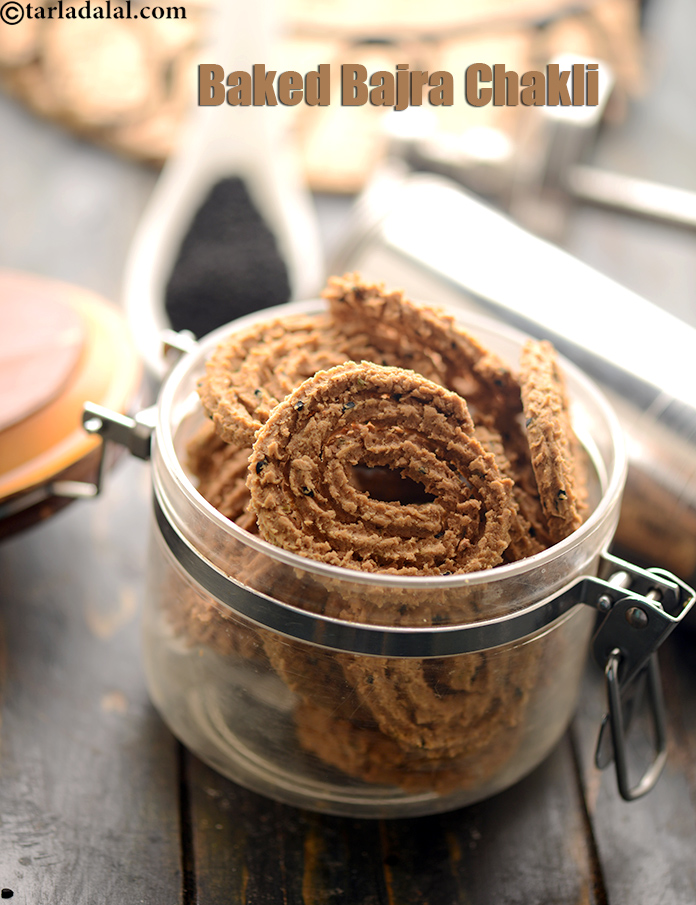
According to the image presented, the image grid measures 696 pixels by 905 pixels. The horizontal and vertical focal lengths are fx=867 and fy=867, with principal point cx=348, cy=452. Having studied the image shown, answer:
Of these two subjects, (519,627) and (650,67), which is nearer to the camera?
(519,627)

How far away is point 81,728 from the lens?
0.51m

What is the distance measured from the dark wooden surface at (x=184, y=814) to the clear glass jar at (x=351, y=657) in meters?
0.02

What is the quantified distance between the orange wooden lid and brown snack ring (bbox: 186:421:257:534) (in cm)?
13

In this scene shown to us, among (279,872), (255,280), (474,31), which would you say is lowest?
(279,872)

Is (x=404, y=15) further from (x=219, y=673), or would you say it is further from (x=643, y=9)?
(x=219, y=673)

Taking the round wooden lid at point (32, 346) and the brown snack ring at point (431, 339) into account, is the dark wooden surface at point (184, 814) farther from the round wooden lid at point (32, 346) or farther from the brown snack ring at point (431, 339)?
the brown snack ring at point (431, 339)

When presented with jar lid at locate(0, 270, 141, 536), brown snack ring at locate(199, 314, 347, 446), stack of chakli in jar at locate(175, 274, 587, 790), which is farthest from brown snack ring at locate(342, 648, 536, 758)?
jar lid at locate(0, 270, 141, 536)

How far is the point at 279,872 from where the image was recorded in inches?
17.9

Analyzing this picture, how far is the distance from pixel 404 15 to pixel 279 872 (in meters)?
1.30

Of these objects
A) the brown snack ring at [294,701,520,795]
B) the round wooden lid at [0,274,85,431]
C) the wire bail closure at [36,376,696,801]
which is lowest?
the brown snack ring at [294,701,520,795]

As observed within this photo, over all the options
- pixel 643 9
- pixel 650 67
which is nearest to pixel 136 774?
pixel 650 67

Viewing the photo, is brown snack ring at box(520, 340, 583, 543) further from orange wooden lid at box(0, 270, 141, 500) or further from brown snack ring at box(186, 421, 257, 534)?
orange wooden lid at box(0, 270, 141, 500)

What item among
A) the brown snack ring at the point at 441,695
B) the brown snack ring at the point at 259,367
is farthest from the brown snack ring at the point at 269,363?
the brown snack ring at the point at 441,695

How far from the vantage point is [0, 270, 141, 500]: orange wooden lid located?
0.55 meters
